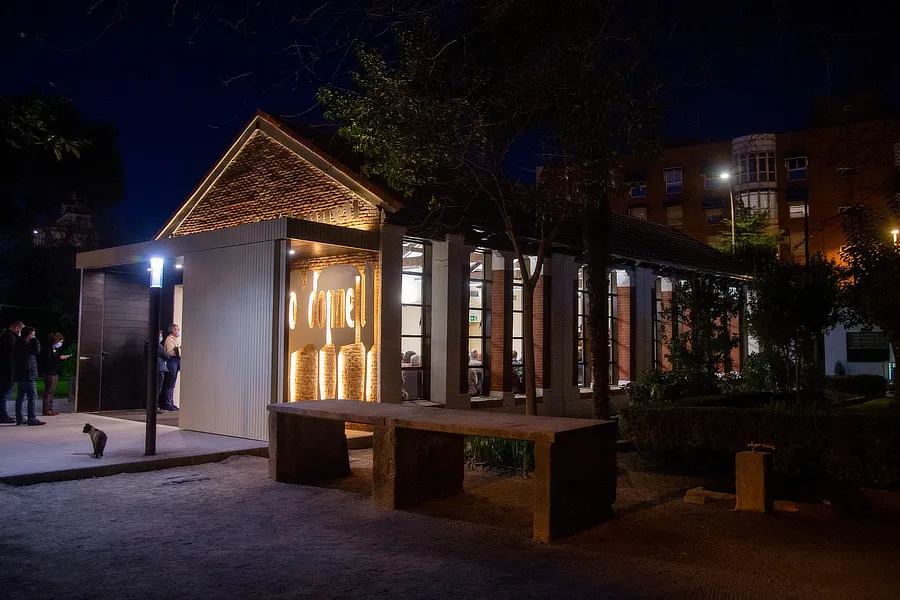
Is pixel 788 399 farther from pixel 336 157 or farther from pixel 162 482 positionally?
pixel 162 482

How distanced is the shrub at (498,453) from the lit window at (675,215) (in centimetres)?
4642

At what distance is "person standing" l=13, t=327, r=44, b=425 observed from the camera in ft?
45.2

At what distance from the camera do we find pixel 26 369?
13.8 metres

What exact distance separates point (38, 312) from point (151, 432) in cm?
2788

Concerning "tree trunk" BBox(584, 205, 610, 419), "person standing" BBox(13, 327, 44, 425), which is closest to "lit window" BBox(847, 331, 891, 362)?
"tree trunk" BBox(584, 205, 610, 419)

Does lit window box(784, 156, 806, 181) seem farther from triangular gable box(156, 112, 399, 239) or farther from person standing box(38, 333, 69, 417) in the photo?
person standing box(38, 333, 69, 417)

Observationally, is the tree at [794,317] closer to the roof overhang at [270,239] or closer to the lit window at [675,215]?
the roof overhang at [270,239]

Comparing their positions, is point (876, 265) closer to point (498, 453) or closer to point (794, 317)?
point (794, 317)

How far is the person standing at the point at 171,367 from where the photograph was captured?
16625 millimetres

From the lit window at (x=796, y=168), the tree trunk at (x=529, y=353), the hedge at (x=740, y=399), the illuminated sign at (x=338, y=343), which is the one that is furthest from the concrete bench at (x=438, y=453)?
the lit window at (x=796, y=168)

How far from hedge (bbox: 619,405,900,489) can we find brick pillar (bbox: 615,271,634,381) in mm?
10326

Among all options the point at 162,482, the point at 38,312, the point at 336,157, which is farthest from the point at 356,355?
the point at 38,312

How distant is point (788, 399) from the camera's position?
574 inches

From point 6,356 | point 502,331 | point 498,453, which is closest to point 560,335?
point 502,331
